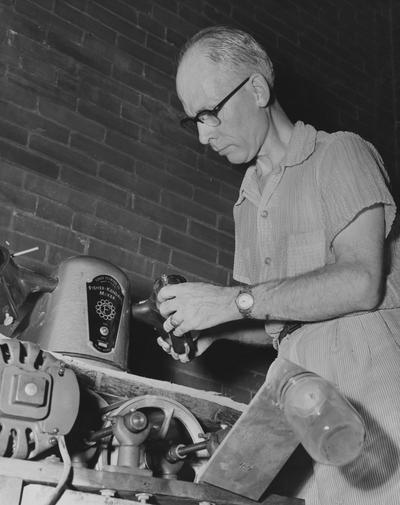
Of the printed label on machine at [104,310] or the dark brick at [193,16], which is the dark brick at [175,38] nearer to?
the dark brick at [193,16]

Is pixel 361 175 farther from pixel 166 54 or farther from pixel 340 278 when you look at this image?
pixel 166 54

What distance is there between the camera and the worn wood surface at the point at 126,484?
1.00 meters

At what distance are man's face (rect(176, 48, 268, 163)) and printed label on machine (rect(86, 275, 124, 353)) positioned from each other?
1.38 ft

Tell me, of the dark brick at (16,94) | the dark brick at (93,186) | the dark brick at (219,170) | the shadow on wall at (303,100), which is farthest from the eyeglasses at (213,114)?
the shadow on wall at (303,100)

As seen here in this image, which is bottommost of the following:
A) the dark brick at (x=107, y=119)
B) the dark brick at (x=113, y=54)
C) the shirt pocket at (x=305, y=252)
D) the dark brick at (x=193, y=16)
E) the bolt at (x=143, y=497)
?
the bolt at (x=143, y=497)

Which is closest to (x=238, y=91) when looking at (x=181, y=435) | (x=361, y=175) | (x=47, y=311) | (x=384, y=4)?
(x=361, y=175)

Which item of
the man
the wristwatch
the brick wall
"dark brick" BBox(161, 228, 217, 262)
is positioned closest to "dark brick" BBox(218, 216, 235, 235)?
the brick wall

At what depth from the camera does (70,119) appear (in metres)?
2.56

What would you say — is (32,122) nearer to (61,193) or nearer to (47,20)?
(61,193)

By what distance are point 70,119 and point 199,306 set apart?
1438 mm

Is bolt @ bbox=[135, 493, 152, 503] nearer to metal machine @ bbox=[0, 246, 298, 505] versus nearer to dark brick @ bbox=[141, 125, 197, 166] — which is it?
metal machine @ bbox=[0, 246, 298, 505]

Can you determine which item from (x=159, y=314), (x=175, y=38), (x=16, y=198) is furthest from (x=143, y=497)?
(x=175, y=38)

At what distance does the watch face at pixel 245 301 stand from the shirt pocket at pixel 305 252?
0.13 meters

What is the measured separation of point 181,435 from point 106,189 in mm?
1314
